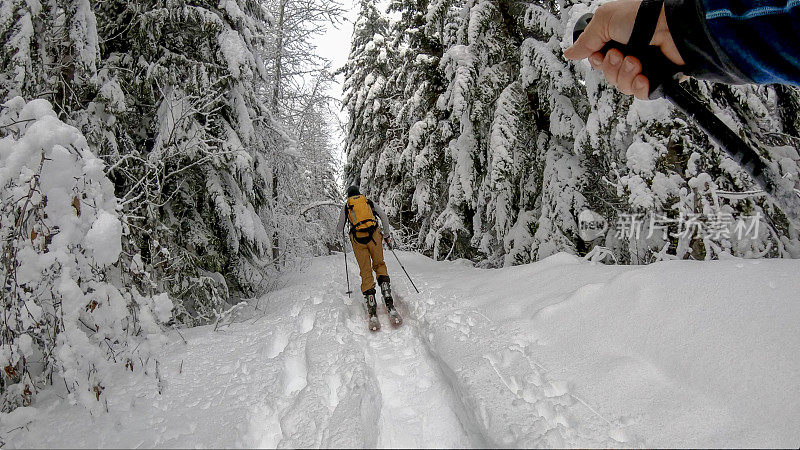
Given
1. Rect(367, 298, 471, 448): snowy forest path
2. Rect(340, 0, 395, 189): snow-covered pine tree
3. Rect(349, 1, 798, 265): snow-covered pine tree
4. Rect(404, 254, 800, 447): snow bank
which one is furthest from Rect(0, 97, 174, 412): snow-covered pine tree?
Rect(340, 0, 395, 189): snow-covered pine tree

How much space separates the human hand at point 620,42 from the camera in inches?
52.5

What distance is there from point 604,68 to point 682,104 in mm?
319

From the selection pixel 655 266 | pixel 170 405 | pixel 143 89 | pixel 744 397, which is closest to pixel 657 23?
pixel 744 397

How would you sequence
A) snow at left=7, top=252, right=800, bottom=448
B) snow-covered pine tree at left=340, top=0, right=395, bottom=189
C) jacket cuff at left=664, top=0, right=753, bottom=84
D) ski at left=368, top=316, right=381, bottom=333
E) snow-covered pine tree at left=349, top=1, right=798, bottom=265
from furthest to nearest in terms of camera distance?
snow-covered pine tree at left=340, top=0, right=395, bottom=189, ski at left=368, top=316, right=381, bottom=333, snow-covered pine tree at left=349, top=1, right=798, bottom=265, snow at left=7, top=252, right=800, bottom=448, jacket cuff at left=664, top=0, right=753, bottom=84

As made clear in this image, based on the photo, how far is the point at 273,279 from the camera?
998 centimetres

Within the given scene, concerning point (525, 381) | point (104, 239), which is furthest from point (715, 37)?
point (104, 239)

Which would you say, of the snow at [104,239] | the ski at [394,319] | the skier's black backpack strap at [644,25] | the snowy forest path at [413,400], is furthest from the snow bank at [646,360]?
the snow at [104,239]

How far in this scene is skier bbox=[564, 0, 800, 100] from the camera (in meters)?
1.05

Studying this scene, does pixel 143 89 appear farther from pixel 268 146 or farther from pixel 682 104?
pixel 682 104

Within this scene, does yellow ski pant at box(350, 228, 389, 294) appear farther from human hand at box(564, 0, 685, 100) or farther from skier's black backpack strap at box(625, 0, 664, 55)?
skier's black backpack strap at box(625, 0, 664, 55)

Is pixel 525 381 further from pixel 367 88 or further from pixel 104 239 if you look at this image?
pixel 367 88

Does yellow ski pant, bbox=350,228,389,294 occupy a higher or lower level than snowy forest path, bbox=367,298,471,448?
higher

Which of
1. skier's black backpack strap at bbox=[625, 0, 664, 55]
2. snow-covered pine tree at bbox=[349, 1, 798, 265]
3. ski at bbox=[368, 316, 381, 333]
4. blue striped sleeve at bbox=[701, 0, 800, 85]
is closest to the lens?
blue striped sleeve at bbox=[701, 0, 800, 85]

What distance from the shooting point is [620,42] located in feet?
4.76
